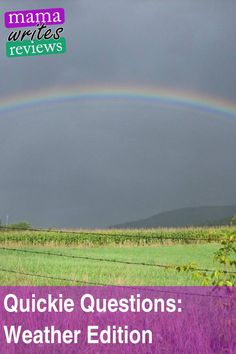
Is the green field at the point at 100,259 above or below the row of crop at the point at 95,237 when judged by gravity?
below

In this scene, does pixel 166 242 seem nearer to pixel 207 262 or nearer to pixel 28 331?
pixel 207 262

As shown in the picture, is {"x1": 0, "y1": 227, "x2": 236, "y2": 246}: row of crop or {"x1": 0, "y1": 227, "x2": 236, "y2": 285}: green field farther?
{"x1": 0, "y1": 227, "x2": 236, "y2": 246}: row of crop

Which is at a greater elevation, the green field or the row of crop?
the row of crop

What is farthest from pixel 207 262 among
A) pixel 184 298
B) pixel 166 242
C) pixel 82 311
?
pixel 82 311

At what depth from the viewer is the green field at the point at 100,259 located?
631 inches

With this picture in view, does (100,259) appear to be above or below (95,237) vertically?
below

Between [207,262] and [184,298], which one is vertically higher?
[207,262]

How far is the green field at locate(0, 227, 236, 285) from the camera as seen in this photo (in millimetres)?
16016

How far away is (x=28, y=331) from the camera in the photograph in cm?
789

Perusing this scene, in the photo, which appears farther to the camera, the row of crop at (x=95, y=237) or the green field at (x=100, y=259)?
the row of crop at (x=95, y=237)

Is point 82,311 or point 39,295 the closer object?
→ point 82,311

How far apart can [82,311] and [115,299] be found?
825mm

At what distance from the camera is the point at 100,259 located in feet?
38.4

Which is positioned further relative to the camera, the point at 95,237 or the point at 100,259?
the point at 95,237
